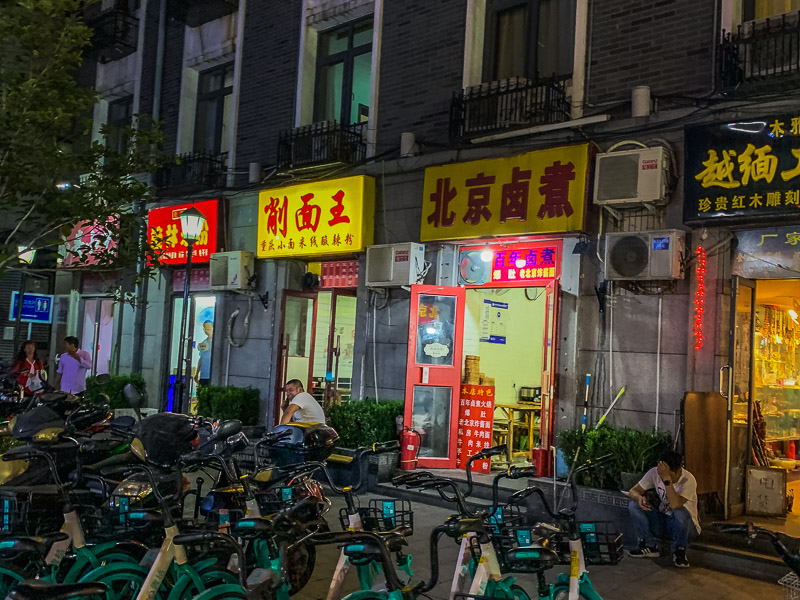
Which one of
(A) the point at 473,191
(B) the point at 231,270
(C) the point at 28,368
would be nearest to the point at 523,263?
(A) the point at 473,191

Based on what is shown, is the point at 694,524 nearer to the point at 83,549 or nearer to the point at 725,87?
the point at 725,87

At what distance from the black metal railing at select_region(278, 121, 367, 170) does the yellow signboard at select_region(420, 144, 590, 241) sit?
6.81 feet

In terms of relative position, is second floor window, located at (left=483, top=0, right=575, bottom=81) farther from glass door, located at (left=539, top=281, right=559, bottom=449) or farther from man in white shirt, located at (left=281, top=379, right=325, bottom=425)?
man in white shirt, located at (left=281, top=379, right=325, bottom=425)

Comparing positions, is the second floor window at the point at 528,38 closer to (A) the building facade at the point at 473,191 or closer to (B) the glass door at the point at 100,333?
(A) the building facade at the point at 473,191

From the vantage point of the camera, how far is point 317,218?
13023mm

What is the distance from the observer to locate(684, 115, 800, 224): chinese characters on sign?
26.5ft

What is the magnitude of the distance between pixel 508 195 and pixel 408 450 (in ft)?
13.0

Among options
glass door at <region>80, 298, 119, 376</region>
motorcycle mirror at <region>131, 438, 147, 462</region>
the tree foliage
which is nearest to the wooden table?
the tree foliage

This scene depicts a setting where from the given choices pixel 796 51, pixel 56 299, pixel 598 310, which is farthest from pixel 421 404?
pixel 56 299

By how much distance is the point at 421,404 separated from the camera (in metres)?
11.3

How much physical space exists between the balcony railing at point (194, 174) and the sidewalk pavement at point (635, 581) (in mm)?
9566

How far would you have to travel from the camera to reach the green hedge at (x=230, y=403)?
45.1 ft

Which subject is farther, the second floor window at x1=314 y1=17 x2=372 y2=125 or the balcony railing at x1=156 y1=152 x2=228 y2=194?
the balcony railing at x1=156 y1=152 x2=228 y2=194

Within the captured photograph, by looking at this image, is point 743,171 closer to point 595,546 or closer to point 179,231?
point 595,546
